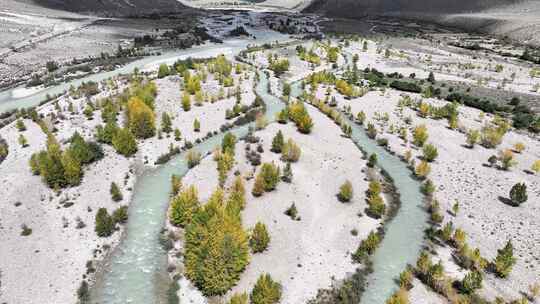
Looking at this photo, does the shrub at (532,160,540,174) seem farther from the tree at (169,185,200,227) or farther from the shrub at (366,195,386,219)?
the tree at (169,185,200,227)

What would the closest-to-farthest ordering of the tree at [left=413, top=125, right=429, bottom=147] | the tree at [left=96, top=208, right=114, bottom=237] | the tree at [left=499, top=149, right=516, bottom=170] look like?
the tree at [left=96, top=208, right=114, bottom=237] → the tree at [left=499, top=149, right=516, bottom=170] → the tree at [left=413, top=125, right=429, bottom=147]

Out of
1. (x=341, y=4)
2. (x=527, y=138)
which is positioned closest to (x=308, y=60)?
(x=527, y=138)

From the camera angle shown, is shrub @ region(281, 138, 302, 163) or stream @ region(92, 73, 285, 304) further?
shrub @ region(281, 138, 302, 163)

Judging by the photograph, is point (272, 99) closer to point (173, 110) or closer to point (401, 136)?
point (173, 110)

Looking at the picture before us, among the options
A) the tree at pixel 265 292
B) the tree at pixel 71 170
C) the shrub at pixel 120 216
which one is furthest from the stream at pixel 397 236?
the tree at pixel 71 170

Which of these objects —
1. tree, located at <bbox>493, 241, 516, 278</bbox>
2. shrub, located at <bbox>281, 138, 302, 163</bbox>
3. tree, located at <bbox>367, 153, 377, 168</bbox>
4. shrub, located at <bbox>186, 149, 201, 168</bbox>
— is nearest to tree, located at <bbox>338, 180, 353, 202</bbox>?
shrub, located at <bbox>281, 138, 302, 163</bbox>

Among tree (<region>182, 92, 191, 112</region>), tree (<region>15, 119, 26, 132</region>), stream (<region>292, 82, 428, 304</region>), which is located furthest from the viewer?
tree (<region>182, 92, 191, 112</region>)


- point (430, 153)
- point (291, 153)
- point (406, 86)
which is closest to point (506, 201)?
point (430, 153)
